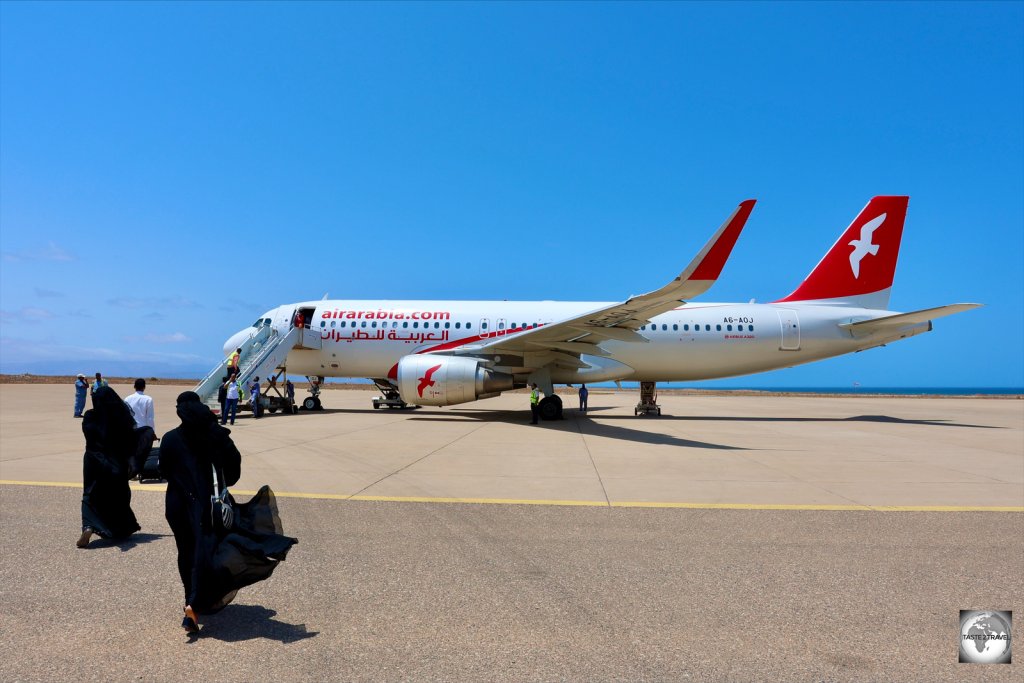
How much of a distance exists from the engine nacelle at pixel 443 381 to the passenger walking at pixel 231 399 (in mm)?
4238

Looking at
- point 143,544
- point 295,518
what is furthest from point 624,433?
point 143,544

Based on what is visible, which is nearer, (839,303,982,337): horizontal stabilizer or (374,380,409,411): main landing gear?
(839,303,982,337): horizontal stabilizer

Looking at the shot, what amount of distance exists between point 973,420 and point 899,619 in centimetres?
2279

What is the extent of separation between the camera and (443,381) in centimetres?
1722

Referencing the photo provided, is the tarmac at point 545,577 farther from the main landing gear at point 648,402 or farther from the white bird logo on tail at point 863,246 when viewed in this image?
the white bird logo on tail at point 863,246

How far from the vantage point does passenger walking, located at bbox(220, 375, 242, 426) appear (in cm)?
1673

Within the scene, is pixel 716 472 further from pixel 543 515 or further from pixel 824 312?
pixel 824 312

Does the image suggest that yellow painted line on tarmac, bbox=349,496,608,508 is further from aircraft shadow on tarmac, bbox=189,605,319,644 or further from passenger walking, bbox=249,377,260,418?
passenger walking, bbox=249,377,260,418

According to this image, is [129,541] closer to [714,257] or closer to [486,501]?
[486,501]

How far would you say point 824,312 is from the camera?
826 inches

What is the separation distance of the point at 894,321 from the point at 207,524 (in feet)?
70.5

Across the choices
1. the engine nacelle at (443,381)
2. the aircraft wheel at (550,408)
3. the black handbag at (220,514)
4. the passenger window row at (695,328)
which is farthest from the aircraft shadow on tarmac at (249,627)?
the passenger window row at (695,328)

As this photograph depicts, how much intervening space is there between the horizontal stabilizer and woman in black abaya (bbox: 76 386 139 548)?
20.2 meters

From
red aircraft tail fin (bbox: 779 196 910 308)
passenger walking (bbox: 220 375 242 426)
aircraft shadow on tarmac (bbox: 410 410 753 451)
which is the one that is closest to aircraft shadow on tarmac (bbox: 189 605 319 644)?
aircraft shadow on tarmac (bbox: 410 410 753 451)
